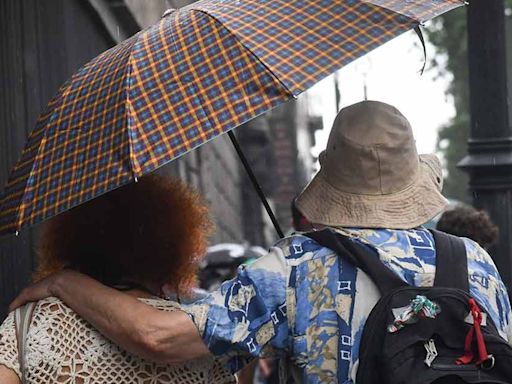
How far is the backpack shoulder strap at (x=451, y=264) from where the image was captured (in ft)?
10.7

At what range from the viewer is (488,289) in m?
3.35

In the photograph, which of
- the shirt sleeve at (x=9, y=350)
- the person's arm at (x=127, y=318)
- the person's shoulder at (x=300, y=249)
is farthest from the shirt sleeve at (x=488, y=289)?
the shirt sleeve at (x=9, y=350)

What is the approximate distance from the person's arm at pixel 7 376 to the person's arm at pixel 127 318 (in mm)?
194

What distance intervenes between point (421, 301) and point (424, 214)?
378mm

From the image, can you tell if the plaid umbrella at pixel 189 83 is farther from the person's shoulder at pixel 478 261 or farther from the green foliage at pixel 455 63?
the green foliage at pixel 455 63

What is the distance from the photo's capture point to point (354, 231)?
3361 mm

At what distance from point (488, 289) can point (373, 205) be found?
0.39m

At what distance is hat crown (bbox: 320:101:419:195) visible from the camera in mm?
3398

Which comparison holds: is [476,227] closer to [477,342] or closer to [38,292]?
[477,342]

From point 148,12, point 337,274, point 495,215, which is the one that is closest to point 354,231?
point 337,274

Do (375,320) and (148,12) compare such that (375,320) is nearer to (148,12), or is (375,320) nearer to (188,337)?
(188,337)

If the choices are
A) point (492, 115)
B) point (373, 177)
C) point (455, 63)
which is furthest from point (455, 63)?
point (373, 177)

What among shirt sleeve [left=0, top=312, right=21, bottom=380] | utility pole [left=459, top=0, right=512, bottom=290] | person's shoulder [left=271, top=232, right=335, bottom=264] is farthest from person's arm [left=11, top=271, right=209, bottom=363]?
utility pole [left=459, top=0, right=512, bottom=290]

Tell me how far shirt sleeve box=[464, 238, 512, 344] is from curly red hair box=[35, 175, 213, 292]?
84 centimetres
